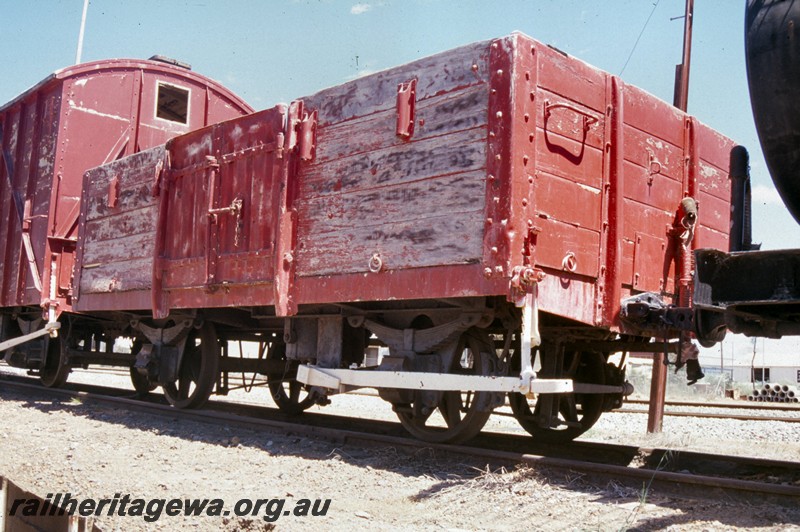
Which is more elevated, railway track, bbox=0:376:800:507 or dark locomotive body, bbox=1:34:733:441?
dark locomotive body, bbox=1:34:733:441

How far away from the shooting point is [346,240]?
644cm

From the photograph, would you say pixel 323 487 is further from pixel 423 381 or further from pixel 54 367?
pixel 54 367

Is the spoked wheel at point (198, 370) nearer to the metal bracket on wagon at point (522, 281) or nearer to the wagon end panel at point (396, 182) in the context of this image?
the wagon end panel at point (396, 182)

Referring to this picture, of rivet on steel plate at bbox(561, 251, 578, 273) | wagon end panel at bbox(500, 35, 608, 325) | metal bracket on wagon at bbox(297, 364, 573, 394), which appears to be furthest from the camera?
rivet on steel plate at bbox(561, 251, 578, 273)

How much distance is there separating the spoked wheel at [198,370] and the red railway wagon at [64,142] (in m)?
2.27

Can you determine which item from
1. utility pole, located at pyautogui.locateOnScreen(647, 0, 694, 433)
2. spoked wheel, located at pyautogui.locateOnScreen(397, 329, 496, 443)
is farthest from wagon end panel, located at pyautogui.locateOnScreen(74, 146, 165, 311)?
utility pole, located at pyautogui.locateOnScreen(647, 0, 694, 433)

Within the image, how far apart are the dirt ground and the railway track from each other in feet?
0.36

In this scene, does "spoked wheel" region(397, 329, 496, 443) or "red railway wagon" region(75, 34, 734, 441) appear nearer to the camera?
"red railway wagon" region(75, 34, 734, 441)

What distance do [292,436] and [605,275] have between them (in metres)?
3.41

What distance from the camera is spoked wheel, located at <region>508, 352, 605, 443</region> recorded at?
6.99m

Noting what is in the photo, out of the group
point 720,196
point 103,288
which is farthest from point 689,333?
point 103,288

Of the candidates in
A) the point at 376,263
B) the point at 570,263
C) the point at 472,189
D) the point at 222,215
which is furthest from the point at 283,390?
the point at 570,263

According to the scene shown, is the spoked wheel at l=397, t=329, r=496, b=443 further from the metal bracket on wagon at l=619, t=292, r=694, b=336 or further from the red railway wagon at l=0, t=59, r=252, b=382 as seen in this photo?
the red railway wagon at l=0, t=59, r=252, b=382

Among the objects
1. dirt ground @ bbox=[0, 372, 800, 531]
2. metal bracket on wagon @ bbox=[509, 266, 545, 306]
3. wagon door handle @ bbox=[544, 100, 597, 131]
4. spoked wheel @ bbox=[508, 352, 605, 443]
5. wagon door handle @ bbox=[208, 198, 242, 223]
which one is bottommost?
dirt ground @ bbox=[0, 372, 800, 531]
